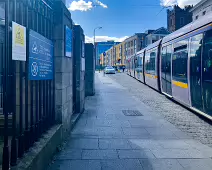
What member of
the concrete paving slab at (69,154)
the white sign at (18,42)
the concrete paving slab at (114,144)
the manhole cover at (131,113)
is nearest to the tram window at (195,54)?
the manhole cover at (131,113)

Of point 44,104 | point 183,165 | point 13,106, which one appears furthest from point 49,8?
point 183,165

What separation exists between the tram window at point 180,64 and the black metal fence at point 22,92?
558 cm

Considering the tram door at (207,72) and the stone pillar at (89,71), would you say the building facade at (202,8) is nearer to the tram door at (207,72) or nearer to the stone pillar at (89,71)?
the stone pillar at (89,71)

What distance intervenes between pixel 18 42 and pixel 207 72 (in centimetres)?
543

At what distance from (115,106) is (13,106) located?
7.60 metres

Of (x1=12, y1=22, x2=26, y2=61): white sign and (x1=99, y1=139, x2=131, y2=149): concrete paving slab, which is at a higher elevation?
(x1=12, y1=22, x2=26, y2=61): white sign

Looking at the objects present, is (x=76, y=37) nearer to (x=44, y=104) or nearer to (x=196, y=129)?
(x=44, y=104)

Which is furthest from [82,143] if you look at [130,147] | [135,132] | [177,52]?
[177,52]

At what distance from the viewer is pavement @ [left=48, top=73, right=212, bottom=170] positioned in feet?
13.7

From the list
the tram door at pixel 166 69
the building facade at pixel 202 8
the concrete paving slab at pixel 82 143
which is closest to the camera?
the concrete paving slab at pixel 82 143

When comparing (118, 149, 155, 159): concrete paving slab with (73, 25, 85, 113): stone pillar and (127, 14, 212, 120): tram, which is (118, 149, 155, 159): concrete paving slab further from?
(73, 25, 85, 113): stone pillar

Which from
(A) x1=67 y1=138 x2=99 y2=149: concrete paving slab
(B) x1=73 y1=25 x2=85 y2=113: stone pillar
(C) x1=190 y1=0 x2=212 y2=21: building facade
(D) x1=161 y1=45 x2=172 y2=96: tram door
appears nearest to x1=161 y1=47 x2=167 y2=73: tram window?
(D) x1=161 y1=45 x2=172 y2=96: tram door

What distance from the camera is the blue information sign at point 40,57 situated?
3.53 metres

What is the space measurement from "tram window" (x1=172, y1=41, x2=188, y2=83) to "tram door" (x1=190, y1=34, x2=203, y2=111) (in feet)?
2.01
